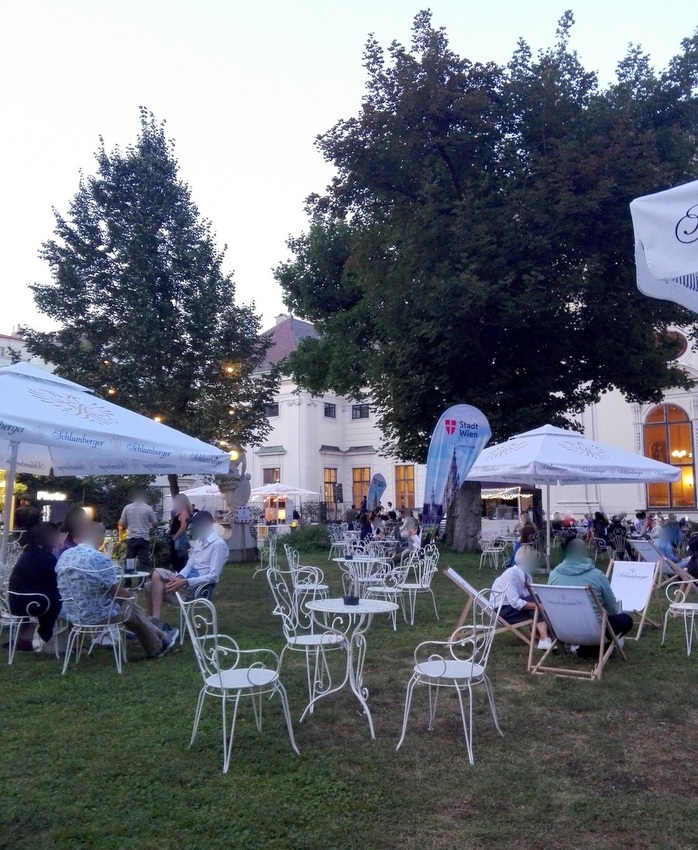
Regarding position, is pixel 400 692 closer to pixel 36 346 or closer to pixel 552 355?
pixel 552 355

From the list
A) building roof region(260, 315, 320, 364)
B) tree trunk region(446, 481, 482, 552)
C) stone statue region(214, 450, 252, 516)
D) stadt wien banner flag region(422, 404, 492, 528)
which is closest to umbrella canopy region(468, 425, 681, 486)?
stadt wien banner flag region(422, 404, 492, 528)

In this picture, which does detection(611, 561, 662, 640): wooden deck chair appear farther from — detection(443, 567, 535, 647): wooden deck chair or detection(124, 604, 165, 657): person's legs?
detection(124, 604, 165, 657): person's legs

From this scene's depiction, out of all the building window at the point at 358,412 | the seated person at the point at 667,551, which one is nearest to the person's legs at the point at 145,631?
the seated person at the point at 667,551

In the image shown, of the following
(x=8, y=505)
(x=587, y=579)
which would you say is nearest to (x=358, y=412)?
(x=8, y=505)

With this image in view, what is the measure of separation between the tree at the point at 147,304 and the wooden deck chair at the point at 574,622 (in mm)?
13988

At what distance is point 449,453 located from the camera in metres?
13.9

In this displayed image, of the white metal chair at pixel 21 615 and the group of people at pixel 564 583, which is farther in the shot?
the white metal chair at pixel 21 615

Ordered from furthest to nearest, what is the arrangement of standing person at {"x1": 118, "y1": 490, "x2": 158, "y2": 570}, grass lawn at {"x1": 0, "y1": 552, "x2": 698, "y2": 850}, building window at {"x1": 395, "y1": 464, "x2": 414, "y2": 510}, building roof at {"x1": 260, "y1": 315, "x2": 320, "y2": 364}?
building roof at {"x1": 260, "y1": 315, "x2": 320, "y2": 364}
building window at {"x1": 395, "y1": 464, "x2": 414, "y2": 510}
standing person at {"x1": 118, "y1": 490, "x2": 158, "y2": 570}
grass lawn at {"x1": 0, "y1": 552, "x2": 698, "y2": 850}

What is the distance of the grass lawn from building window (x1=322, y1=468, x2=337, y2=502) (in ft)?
120

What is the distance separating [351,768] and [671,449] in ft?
104

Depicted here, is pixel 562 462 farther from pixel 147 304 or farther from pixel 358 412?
pixel 358 412

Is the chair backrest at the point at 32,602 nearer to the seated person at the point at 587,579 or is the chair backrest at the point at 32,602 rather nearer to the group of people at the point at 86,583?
the group of people at the point at 86,583

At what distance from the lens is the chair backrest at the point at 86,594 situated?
6.36 metres

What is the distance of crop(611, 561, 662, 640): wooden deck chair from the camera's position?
779 cm
